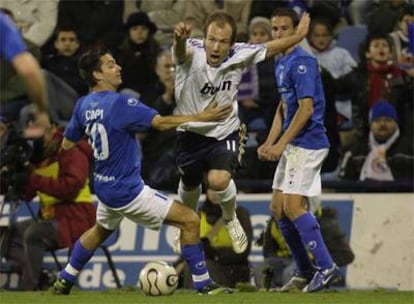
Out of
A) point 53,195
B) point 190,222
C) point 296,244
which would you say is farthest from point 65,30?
point 190,222

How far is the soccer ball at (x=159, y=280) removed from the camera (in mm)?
13094

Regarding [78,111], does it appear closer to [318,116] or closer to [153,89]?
[318,116]

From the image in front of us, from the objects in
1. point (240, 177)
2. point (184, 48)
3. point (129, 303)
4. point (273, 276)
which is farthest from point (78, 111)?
point (240, 177)

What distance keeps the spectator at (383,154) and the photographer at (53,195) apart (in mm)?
3139

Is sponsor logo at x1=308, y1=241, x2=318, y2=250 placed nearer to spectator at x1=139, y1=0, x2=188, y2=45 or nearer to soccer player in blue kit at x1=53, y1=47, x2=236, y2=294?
soccer player in blue kit at x1=53, y1=47, x2=236, y2=294

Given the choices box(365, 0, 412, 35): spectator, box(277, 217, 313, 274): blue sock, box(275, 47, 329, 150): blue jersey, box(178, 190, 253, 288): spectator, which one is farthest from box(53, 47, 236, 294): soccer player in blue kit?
box(365, 0, 412, 35): spectator

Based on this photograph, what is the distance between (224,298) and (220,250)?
350cm

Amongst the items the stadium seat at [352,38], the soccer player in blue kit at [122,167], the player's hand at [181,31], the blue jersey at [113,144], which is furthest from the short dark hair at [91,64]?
the stadium seat at [352,38]

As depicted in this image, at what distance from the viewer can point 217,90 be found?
1343cm

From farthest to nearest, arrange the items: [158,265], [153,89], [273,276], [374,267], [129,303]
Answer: [153,89], [374,267], [273,276], [158,265], [129,303]

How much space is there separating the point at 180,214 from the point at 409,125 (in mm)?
5328

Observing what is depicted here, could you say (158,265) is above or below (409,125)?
below

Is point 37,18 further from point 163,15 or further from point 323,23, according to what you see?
point 323,23

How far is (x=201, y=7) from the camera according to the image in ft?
60.6
